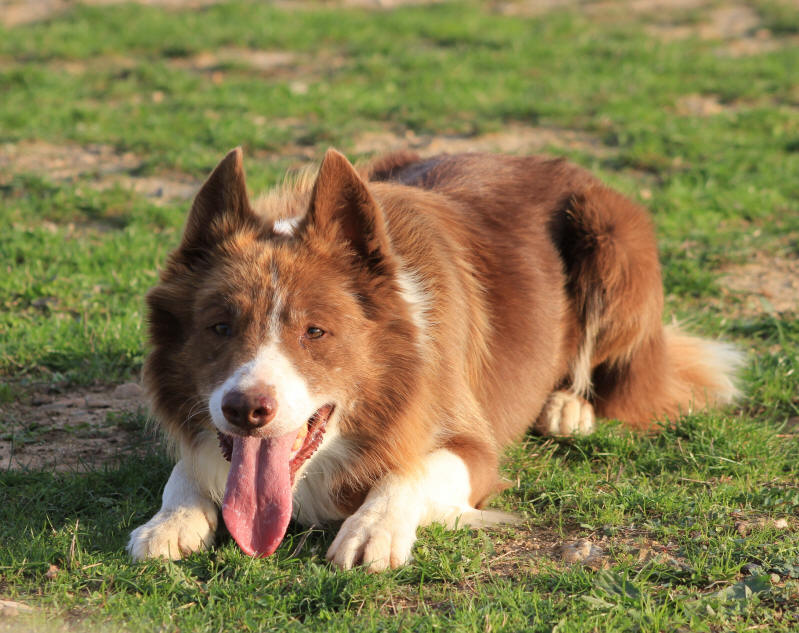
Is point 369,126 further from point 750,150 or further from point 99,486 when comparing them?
point 99,486

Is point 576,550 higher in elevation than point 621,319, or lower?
lower

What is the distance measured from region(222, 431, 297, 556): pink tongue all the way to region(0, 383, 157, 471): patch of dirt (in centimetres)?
130

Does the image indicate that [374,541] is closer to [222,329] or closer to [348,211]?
[222,329]

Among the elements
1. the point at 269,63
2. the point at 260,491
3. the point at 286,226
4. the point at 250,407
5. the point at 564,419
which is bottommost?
the point at 564,419

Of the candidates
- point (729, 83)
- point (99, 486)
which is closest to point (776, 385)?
point (99, 486)

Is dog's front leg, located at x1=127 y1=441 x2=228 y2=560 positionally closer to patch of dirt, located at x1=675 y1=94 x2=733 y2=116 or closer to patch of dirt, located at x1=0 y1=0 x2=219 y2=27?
patch of dirt, located at x1=675 y1=94 x2=733 y2=116

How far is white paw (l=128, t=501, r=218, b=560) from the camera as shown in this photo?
12.6 ft

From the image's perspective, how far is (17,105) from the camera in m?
10.2

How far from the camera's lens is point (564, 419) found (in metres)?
5.25

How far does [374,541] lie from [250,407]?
76 cm

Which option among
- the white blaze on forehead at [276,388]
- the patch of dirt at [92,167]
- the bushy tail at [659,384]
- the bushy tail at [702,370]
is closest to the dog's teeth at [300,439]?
the white blaze on forehead at [276,388]

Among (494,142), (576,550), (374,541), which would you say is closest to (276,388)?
(374,541)

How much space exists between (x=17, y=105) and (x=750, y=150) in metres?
7.48

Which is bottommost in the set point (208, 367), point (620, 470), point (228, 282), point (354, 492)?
point (620, 470)
